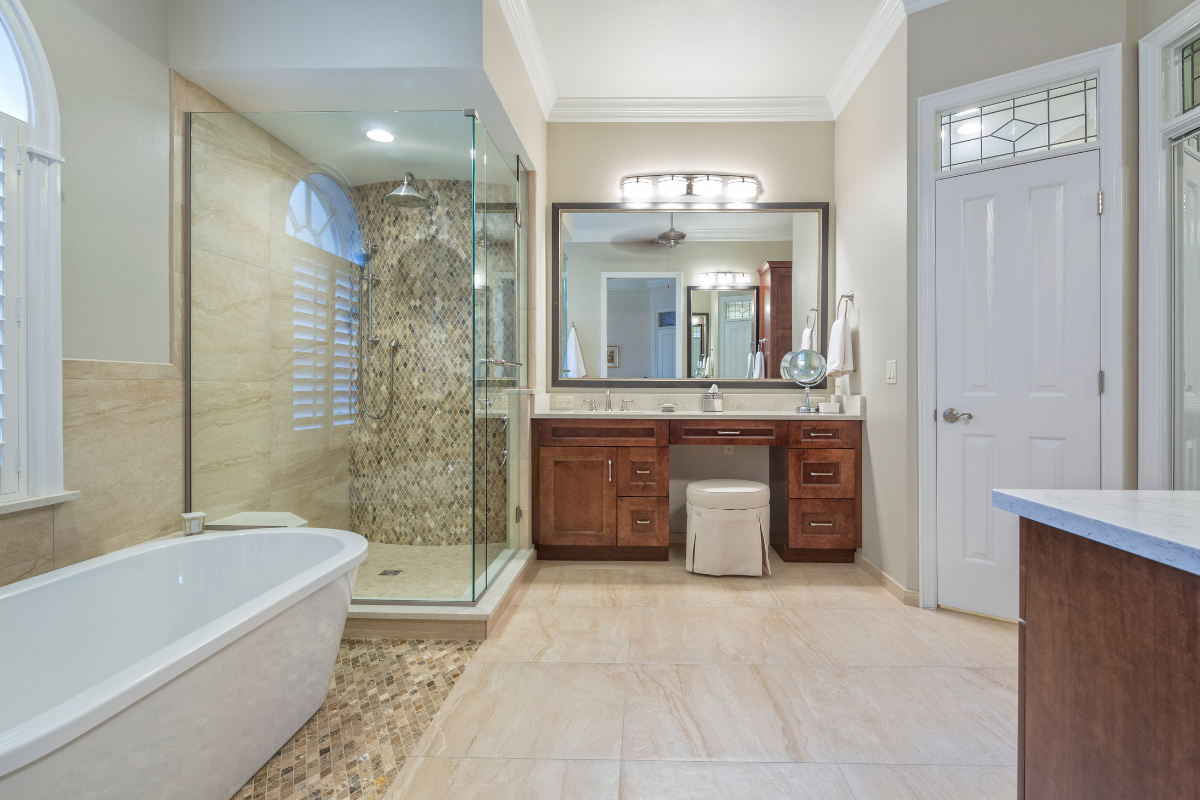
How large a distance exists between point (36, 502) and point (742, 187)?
11.5ft

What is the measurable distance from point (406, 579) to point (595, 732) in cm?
108

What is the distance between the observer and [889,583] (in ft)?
9.20

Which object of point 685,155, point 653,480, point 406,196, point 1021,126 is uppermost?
point 685,155

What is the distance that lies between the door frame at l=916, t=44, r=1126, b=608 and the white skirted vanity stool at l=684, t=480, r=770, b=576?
72cm

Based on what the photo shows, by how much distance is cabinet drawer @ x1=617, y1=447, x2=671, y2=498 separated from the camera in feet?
10.5

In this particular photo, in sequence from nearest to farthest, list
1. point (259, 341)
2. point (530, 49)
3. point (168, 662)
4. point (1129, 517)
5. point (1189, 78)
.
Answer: point (1129, 517), point (168, 662), point (1189, 78), point (259, 341), point (530, 49)

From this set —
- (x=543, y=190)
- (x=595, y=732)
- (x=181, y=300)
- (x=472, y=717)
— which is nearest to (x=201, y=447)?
(x=181, y=300)

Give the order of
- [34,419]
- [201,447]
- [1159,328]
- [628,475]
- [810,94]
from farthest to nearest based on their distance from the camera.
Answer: [810,94] < [628,475] < [201,447] < [1159,328] < [34,419]

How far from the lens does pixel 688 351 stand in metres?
3.67

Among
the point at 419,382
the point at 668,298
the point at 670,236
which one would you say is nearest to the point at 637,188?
the point at 670,236

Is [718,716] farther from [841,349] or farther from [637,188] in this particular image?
[637,188]

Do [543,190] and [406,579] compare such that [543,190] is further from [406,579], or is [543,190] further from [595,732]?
[595,732]

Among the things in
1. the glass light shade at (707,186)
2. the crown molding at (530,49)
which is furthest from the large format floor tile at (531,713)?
the glass light shade at (707,186)

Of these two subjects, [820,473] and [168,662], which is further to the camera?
[820,473]
